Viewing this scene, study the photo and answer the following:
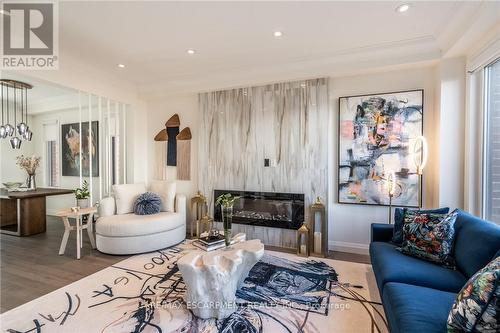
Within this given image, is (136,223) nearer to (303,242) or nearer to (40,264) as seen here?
(40,264)

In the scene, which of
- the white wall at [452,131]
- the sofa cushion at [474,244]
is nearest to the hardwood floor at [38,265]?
the sofa cushion at [474,244]

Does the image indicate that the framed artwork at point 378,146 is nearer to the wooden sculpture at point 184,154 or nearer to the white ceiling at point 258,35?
the white ceiling at point 258,35

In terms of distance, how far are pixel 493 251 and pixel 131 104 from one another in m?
5.33

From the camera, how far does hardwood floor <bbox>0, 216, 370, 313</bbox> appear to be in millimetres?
2475

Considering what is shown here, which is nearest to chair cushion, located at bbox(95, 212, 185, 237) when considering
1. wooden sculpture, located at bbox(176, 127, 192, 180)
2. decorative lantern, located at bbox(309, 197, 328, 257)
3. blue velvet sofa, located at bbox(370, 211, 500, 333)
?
wooden sculpture, located at bbox(176, 127, 192, 180)

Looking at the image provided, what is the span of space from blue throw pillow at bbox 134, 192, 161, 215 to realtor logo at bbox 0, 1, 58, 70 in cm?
220

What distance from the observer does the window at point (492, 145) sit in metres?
2.60

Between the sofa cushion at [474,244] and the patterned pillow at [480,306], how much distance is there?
2.04 feet

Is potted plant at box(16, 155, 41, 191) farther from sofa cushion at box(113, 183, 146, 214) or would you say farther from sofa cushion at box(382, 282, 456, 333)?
sofa cushion at box(382, 282, 456, 333)

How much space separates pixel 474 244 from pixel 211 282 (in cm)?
207

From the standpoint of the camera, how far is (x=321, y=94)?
12.1ft

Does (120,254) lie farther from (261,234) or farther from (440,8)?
(440,8)

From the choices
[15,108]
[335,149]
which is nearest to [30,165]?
[15,108]

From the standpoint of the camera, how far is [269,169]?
399 centimetres
